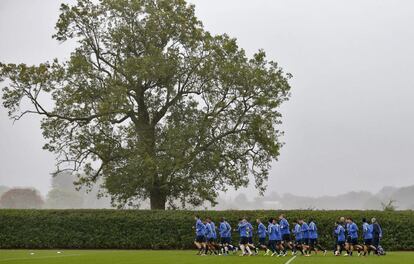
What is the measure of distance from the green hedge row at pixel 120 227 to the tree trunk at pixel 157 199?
164 inches

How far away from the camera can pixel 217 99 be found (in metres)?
47.2

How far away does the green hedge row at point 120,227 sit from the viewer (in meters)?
41.5

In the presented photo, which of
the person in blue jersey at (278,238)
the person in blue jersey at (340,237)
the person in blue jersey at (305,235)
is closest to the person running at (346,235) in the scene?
the person in blue jersey at (340,237)

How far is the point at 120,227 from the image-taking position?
42125mm

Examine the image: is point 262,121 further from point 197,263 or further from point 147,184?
point 197,263

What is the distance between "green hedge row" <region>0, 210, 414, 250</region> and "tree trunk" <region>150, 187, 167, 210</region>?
13.7ft

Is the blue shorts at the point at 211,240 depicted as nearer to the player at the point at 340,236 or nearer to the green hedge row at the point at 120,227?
the green hedge row at the point at 120,227

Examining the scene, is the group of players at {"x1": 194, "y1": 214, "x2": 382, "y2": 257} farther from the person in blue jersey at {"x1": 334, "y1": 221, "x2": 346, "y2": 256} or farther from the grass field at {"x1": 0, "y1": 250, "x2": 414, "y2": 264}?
the grass field at {"x1": 0, "y1": 250, "x2": 414, "y2": 264}

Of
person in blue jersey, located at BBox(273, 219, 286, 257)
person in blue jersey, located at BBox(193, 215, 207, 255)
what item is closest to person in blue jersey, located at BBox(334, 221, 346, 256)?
person in blue jersey, located at BBox(273, 219, 286, 257)

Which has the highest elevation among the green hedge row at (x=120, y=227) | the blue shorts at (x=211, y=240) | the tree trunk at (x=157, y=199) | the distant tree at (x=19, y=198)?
the distant tree at (x=19, y=198)

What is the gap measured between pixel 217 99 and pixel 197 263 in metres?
23.2

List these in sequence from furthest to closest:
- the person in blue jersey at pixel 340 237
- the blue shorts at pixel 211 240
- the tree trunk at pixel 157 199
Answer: the tree trunk at pixel 157 199
the blue shorts at pixel 211 240
the person in blue jersey at pixel 340 237

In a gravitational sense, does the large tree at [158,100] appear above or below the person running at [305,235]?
above

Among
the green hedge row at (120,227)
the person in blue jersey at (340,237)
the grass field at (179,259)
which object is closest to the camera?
the grass field at (179,259)
